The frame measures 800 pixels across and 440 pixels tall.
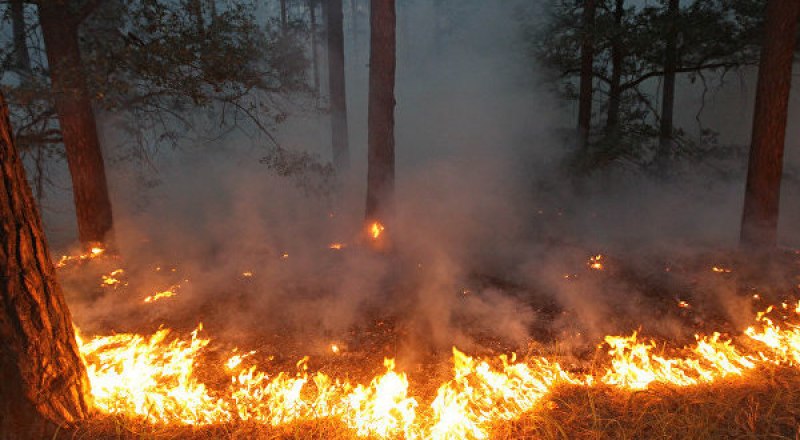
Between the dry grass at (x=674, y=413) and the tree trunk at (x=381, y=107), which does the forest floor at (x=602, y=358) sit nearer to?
the dry grass at (x=674, y=413)

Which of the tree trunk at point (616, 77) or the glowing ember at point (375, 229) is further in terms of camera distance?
the tree trunk at point (616, 77)

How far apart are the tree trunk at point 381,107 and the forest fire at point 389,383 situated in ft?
11.8

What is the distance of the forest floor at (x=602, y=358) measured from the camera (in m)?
3.61

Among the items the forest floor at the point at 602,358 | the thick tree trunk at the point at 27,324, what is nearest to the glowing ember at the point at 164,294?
the forest floor at the point at 602,358

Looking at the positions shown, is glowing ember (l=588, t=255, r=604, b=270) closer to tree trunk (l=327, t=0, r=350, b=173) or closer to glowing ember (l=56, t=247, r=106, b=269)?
tree trunk (l=327, t=0, r=350, b=173)

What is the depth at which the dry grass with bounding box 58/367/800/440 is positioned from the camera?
3.52 meters

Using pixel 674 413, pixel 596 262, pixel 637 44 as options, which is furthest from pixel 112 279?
pixel 637 44

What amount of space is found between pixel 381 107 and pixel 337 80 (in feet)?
21.8

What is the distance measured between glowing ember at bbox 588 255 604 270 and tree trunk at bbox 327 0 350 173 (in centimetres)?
Answer: 852

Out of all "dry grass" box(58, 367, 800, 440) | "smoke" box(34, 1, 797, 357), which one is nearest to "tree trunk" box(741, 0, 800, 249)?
"smoke" box(34, 1, 797, 357)

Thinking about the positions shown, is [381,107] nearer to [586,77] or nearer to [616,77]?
[586,77]

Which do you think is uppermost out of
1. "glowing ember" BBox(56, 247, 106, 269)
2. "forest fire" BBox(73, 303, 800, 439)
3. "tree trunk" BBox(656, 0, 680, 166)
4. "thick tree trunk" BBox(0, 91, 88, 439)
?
"tree trunk" BBox(656, 0, 680, 166)

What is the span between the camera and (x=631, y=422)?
12.1 ft

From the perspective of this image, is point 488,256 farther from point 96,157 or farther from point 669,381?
point 96,157
